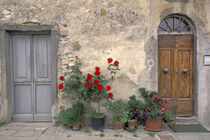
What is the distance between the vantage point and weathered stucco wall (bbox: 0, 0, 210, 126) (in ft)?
11.8

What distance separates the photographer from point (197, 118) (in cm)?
372

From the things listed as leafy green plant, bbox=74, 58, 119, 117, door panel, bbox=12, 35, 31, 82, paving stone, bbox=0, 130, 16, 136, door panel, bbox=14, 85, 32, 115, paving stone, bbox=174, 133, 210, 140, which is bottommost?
paving stone, bbox=174, 133, 210, 140

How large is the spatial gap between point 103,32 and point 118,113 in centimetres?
199

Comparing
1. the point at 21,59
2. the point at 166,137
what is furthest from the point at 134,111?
the point at 21,59

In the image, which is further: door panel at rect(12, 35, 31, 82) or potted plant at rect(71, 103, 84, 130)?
door panel at rect(12, 35, 31, 82)

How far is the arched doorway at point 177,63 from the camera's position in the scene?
3.81 meters

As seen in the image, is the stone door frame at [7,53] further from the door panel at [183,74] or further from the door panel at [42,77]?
the door panel at [183,74]

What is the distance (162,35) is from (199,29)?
90 centimetres

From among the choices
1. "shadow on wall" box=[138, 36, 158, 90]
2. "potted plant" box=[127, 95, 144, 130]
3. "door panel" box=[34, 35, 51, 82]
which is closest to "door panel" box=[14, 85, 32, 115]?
"door panel" box=[34, 35, 51, 82]

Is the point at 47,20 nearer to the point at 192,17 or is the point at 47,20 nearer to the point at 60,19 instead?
the point at 60,19

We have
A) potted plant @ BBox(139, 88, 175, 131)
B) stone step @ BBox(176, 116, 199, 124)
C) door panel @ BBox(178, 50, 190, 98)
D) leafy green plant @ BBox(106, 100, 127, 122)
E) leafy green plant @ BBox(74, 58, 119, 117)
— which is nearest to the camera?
leafy green plant @ BBox(74, 58, 119, 117)

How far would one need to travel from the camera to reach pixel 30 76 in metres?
3.85

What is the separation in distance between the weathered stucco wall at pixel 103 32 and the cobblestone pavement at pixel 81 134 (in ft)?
2.11

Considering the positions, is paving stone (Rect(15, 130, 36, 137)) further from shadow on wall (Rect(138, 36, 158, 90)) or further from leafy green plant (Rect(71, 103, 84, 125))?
shadow on wall (Rect(138, 36, 158, 90))
